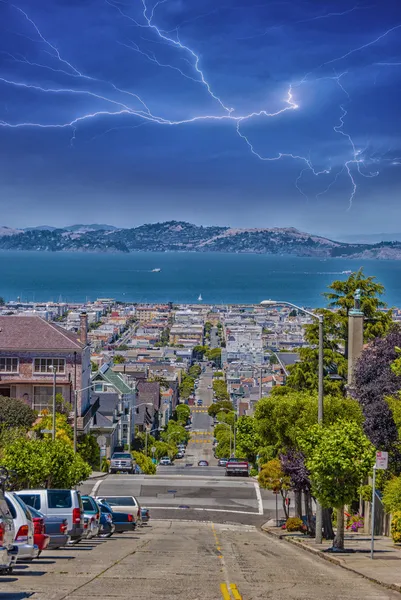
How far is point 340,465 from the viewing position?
23766mm

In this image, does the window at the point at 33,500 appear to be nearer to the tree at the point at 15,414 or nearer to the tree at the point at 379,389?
the tree at the point at 379,389

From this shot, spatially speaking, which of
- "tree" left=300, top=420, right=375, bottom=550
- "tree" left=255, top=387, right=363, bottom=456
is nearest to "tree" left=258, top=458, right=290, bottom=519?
"tree" left=255, top=387, right=363, bottom=456

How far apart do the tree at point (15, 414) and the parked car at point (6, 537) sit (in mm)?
35410

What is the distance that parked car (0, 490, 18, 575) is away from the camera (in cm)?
1296

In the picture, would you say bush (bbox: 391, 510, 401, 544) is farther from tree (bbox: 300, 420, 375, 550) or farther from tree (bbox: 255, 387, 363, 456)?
tree (bbox: 300, 420, 375, 550)

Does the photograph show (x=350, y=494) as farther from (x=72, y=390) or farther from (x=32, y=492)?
(x=72, y=390)

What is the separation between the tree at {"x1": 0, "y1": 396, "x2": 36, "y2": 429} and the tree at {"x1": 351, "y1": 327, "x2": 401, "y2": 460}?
1971 cm

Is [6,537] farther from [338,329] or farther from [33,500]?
[338,329]

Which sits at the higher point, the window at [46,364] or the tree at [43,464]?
the window at [46,364]

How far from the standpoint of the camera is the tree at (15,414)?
49406 millimetres

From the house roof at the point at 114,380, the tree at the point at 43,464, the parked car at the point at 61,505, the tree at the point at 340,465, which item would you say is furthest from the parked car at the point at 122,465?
the parked car at the point at 61,505

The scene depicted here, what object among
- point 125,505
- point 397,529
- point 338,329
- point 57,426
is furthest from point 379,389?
point 57,426

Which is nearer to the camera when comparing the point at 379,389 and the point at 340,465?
the point at 340,465

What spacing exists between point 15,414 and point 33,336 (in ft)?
26.1
